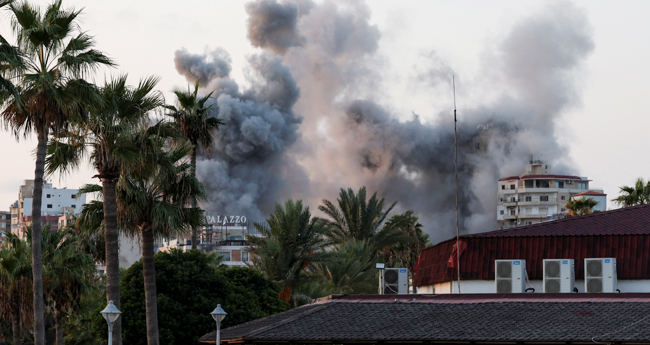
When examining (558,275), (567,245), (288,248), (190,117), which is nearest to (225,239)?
(288,248)

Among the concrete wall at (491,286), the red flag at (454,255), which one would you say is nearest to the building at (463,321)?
the concrete wall at (491,286)

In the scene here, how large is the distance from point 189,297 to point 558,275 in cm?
1944

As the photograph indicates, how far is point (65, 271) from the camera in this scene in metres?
42.4

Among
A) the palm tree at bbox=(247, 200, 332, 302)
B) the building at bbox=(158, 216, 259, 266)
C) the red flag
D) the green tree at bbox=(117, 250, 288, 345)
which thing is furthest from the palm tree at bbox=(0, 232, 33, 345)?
the building at bbox=(158, 216, 259, 266)

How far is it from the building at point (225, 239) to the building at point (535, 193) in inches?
1852

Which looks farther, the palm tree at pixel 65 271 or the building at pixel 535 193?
the building at pixel 535 193

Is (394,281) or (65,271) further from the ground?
(394,281)

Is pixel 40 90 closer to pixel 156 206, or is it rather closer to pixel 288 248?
pixel 156 206

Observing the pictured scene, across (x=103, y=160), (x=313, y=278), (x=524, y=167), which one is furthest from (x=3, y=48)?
(x=524, y=167)

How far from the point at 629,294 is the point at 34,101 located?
18153mm

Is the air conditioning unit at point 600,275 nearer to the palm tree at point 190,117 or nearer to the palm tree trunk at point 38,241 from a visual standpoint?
the palm tree trunk at point 38,241

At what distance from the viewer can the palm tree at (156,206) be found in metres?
30.8

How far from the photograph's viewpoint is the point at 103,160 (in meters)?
27.8

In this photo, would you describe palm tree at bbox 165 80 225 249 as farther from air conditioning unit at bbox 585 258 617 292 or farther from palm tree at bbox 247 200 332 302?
air conditioning unit at bbox 585 258 617 292
